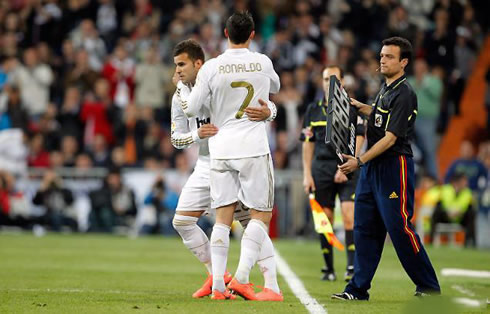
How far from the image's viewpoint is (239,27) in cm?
880

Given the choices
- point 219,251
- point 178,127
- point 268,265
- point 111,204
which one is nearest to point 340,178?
point 178,127

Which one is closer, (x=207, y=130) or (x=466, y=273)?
(x=207, y=130)

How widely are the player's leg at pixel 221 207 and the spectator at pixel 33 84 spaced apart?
50.0ft

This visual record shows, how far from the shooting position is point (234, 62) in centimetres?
884

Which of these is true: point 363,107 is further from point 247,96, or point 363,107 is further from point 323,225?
point 323,225

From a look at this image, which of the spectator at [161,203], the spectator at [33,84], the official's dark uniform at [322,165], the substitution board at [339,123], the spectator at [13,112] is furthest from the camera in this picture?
the spectator at [33,84]

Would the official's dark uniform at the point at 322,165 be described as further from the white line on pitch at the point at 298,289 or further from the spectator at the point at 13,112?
the spectator at the point at 13,112

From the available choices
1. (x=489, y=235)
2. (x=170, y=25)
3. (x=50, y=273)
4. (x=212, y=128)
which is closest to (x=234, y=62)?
(x=212, y=128)

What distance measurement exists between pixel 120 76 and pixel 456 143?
25.3 feet

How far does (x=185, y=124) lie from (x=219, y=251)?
1.35 m

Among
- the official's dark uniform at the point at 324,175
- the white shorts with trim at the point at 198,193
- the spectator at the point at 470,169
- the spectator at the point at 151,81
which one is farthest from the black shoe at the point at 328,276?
the spectator at the point at 151,81

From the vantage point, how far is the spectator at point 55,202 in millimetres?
22234

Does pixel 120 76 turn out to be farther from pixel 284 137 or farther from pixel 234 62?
pixel 234 62

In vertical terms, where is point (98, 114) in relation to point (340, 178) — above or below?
above
